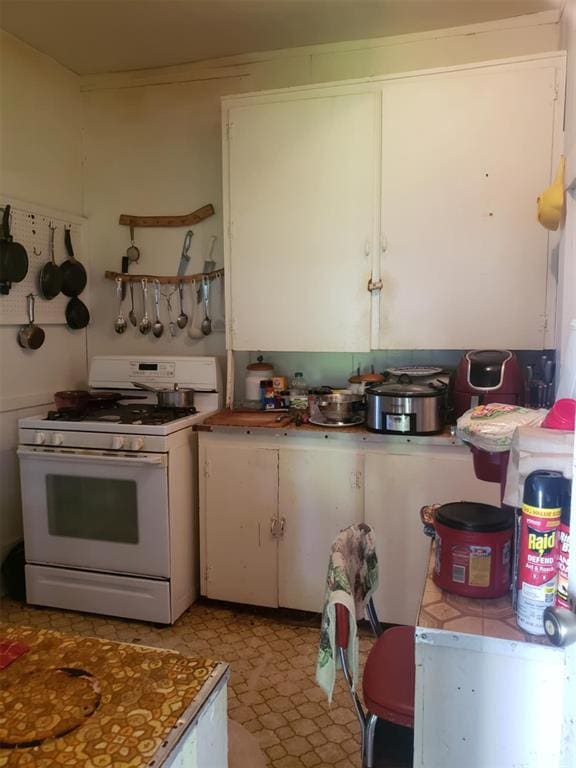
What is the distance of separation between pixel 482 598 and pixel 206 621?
1.75 metres

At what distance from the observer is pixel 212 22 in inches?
102

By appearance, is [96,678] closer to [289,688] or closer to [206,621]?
[289,688]

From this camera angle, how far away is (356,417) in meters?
2.53

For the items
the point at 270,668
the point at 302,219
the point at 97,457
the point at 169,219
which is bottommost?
the point at 270,668

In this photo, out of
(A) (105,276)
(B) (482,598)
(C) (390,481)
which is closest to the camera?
(B) (482,598)

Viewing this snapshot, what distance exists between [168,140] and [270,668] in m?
2.65

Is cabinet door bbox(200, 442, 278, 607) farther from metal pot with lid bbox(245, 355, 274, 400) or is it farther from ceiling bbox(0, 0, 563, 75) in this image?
ceiling bbox(0, 0, 563, 75)

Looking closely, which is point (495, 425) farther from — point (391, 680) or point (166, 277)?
point (166, 277)

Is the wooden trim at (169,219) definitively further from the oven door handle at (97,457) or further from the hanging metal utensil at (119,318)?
the oven door handle at (97,457)

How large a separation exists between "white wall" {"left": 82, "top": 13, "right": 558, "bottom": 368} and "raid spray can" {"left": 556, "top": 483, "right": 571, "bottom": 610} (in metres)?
2.32

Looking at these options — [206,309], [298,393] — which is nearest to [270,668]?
[298,393]

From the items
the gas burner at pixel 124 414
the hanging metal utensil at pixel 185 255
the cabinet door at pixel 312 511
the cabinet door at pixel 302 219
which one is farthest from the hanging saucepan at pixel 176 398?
the hanging metal utensil at pixel 185 255

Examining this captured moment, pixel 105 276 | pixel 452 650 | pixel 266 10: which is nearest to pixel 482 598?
pixel 452 650

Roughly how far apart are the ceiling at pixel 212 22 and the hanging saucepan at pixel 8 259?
2.88 feet
